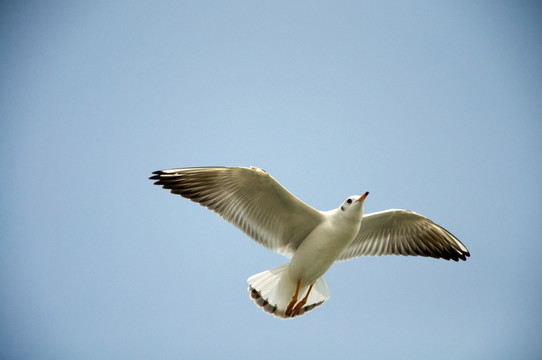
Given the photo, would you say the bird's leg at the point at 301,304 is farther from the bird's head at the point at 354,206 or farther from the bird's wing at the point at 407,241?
the bird's head at the point at 354,206

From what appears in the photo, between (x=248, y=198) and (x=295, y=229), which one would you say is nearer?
(x=248, y=198)

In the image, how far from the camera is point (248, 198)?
541 centimetres

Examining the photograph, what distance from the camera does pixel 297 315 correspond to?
588 centimetres

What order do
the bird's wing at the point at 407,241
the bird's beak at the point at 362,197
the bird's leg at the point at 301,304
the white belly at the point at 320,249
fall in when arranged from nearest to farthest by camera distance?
the bird's beak at the point at 362,197 → the white belly at the point at 320,249 → the bird's leg at the point at 301,304 → the bird's wing at the point at 407,241

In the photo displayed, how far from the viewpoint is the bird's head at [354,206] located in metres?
5.15

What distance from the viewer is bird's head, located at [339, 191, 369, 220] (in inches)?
203

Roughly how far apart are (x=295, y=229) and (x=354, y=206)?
2.73ft

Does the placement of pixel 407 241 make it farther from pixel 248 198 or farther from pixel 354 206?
pixel 248 198

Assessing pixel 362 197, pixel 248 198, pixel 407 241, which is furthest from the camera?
pixel 407 241

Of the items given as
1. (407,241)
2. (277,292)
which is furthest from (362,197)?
(277,292)

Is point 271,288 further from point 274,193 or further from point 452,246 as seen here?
point 452,246

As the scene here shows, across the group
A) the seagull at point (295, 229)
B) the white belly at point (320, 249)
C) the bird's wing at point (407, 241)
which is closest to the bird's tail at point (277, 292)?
the seagull at point (295, 229)

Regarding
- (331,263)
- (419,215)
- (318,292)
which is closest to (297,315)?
(318,292)

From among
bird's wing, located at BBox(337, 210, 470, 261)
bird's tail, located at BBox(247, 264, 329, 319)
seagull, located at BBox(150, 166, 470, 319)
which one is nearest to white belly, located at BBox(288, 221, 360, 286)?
seagull, located at BBox(150, 166, 470, 319)
